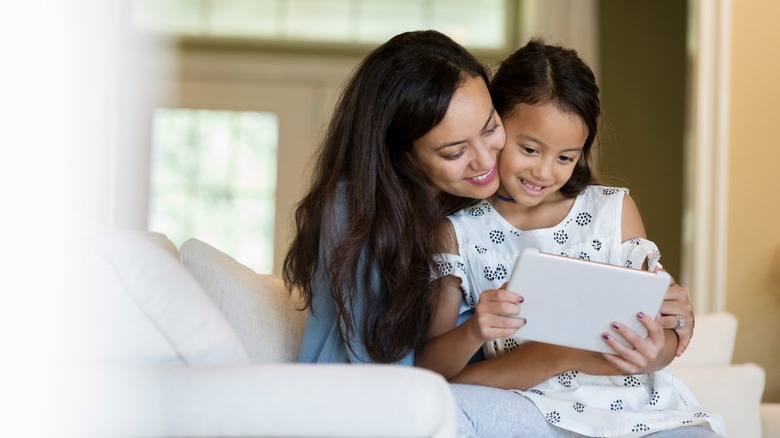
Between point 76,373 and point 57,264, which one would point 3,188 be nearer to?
point 57,264

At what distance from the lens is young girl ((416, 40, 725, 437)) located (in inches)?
62.3

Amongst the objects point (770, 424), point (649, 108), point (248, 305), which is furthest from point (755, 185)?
point (248, 305)

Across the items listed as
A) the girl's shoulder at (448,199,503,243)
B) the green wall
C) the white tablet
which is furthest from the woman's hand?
the green wall

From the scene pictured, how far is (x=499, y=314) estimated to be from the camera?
1.48 metres

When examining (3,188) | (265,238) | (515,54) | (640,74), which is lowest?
(265,238)

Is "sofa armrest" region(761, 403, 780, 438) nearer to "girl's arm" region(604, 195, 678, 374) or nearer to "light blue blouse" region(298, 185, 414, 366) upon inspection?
"girl's arm" region(604, 195, 678, 374)

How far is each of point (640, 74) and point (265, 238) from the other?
2595mm

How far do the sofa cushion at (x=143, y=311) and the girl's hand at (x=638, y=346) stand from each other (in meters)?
0.61

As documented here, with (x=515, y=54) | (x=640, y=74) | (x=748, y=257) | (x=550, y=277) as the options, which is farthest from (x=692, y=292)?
(x=550, y=277)

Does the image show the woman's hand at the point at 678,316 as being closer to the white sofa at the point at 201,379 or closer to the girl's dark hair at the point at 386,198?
the girl's dark hair at the point at 386,198

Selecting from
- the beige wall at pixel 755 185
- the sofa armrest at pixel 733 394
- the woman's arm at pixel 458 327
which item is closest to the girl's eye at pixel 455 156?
the woman's arm at pixel 458 327

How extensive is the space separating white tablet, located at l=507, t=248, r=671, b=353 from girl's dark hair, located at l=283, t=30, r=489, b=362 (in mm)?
245

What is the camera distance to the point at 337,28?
613 centimetres

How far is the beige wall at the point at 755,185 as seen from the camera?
3.63 m
